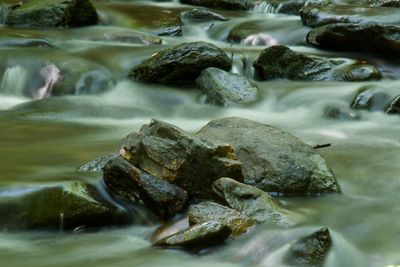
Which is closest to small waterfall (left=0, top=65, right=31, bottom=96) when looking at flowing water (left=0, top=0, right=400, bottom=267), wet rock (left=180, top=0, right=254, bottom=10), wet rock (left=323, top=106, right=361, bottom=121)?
flowing water (left=0, top=0, right=400, bottom=267)

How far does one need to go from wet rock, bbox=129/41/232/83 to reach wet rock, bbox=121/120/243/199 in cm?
462

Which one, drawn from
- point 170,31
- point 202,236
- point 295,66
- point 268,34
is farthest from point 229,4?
point 202,236

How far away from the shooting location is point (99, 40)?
1229 cm

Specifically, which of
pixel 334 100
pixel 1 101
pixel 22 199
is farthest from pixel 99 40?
pixel 22 199

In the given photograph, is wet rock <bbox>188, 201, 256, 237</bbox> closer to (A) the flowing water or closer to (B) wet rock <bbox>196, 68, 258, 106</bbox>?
(A) the flowing water

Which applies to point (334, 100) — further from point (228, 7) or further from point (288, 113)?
point (228, 7)

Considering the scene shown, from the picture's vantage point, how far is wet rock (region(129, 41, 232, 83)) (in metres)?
9.50

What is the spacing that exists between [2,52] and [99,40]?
2.26 meters

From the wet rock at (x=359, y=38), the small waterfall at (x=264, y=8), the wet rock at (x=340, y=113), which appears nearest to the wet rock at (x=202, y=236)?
the wet rock at (x=340, y=113)

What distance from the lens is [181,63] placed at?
31.1ft

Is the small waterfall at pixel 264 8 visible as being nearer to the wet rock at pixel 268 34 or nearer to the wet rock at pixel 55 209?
the wet rock at pixel 268 34

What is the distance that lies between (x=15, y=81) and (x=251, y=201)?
6269 millimetres

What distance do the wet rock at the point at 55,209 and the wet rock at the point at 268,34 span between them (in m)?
8.44

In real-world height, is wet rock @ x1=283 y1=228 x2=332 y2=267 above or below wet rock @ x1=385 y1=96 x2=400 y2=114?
above
